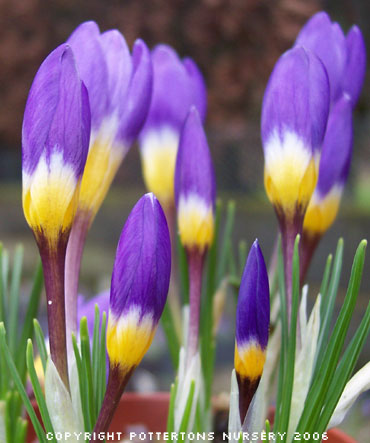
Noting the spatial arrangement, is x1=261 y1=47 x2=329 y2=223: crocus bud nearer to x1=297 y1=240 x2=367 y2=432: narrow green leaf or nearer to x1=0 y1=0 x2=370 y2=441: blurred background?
x1=297 y1=240 x2=367 y2=432: narrow green leaf

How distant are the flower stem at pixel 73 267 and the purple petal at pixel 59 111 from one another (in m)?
0.06

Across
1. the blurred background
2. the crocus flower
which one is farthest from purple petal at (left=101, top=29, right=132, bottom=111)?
the blurred background

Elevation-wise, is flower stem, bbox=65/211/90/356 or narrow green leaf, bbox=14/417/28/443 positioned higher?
flower stem, bbox=65/211/90/356

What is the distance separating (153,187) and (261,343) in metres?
0.18

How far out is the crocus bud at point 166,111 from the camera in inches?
16.9

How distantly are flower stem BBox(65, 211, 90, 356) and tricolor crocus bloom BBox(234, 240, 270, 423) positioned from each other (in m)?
0.10

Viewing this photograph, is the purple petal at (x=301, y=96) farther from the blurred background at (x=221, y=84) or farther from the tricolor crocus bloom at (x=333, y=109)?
the blurred background at (x=221, y=84)

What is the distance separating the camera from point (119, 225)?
7.73 ft

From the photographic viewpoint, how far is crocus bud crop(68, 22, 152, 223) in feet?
1.11

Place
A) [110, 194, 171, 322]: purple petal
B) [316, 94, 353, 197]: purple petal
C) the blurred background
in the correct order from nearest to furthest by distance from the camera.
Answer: [110, 194, 171, 322]: purple petal → [316, 94, 353, 197]: purple petal → the blurred background

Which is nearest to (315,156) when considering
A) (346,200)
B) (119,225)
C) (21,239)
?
(346,200)

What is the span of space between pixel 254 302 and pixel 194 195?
10cm

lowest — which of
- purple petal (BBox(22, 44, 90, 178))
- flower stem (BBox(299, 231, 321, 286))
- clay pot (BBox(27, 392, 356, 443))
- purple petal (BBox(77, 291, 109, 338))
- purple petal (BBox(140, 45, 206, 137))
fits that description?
clay pot (BBox(27, 392, 356, 443))

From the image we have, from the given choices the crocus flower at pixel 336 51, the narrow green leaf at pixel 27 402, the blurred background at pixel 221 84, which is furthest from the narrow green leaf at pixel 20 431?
the blurred background at pixel 221 84
